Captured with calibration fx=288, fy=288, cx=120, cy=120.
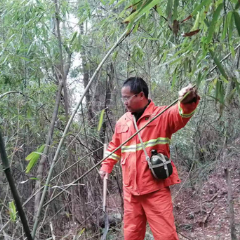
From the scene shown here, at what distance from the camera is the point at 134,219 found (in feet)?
7.64

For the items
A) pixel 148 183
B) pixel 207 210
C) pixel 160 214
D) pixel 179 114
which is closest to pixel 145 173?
pixel 148 183

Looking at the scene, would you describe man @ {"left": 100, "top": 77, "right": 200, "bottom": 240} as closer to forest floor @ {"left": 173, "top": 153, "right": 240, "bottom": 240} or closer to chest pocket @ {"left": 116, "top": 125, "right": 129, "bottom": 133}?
chest pocket @ {"left": 116, "top": 125, "right": 129, "bottom": 133}

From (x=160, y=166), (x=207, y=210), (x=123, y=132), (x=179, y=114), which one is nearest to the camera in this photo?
(x=179, y=114)

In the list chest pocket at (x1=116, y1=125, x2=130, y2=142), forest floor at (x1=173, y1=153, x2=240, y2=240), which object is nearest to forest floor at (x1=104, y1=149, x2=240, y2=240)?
forest floor at (x1=173, y1=153, x2=240, y2=240)

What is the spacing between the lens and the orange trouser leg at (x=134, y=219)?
232cm

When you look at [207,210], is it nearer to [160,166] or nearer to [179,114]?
[160,166]

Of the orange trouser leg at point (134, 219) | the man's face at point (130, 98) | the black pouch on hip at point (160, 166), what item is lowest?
the orange trouser leg at point (134, 219)

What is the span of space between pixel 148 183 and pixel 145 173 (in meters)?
0.08

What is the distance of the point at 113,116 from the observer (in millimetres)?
3682

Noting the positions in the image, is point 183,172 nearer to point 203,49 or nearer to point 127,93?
point 127,93

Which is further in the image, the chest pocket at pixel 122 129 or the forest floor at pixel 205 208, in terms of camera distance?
the forest floor at pixel 205 208

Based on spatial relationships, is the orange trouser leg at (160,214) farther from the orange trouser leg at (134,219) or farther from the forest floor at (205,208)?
the forest floor at (205,208)

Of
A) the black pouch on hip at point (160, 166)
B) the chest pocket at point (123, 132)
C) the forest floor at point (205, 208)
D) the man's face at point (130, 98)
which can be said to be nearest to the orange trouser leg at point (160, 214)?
the black pouch on hip at point (160, 166)

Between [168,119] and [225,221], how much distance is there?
8.22 ft
